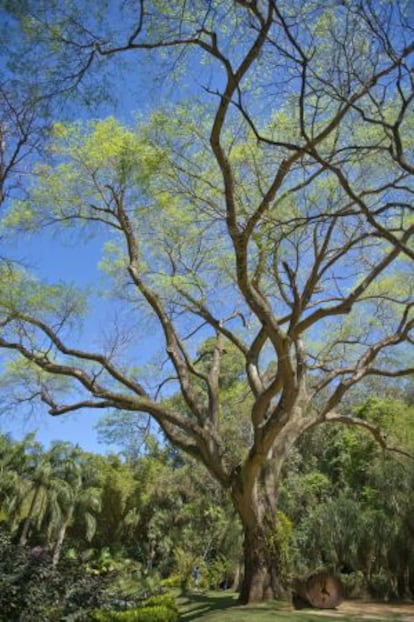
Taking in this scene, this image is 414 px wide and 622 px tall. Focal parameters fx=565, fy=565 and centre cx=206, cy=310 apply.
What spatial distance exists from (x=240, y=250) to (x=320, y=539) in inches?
402

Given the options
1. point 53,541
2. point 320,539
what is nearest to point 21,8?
point 320,539

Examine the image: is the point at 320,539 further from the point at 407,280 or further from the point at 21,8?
the point at 21,8

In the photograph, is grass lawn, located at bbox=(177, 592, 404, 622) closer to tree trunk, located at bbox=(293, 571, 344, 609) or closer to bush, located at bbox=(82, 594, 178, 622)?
bush, located at bbox=(82, 594, 178, 622)

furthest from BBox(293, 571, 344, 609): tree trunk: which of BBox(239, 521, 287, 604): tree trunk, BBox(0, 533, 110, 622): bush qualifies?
BBox(0, 533, 110, 622): bush

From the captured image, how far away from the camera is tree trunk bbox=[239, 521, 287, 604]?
10347 millimetres

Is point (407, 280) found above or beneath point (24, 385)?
above

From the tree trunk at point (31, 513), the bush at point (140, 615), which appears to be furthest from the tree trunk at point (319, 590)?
the tree trunk at point (31, 513)

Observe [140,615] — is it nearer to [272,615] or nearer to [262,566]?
[262,566]

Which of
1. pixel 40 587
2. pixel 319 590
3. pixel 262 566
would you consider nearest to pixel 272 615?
pixel 262 566

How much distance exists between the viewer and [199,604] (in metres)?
12.3

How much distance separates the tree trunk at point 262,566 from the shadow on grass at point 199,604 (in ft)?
1.55

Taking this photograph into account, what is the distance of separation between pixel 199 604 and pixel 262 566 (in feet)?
8.68

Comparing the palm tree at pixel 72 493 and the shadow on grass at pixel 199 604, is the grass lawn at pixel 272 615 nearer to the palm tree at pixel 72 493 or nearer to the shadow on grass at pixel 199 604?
the shadow on grass at pixel 199 604

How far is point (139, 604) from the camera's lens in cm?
1141
